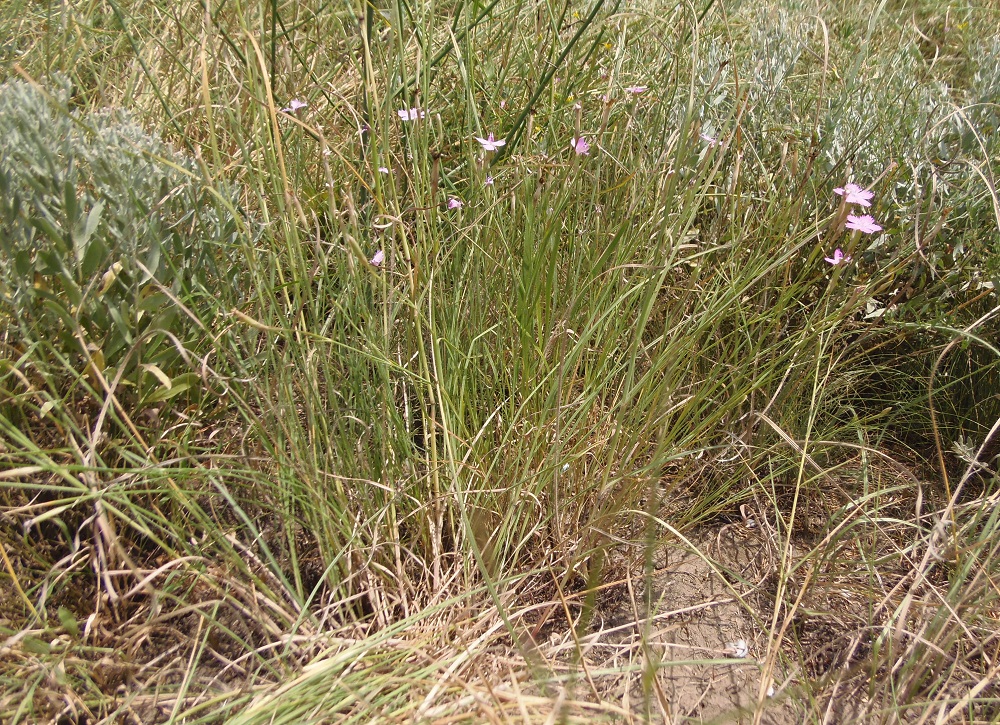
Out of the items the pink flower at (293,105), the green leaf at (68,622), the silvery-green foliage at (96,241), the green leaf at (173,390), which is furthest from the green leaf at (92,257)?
the green leaf at (68,622)

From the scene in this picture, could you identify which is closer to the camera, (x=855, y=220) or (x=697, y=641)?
(x=697, y=641)

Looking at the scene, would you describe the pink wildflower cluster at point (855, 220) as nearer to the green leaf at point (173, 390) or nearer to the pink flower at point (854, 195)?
the pink flower at point (854, 195)

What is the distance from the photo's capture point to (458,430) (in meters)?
1.35

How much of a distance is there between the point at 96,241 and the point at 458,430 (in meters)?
0.67

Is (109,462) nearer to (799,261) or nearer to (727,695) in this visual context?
(727,695)

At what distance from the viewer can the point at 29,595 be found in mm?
1301

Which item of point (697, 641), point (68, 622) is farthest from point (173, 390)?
point (697, 641)

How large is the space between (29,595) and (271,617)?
41cm

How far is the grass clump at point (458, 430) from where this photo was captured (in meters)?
1.16

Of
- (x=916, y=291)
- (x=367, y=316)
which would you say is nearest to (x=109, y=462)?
(x=367, y=316)

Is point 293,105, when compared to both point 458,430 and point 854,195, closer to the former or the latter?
point 458,430

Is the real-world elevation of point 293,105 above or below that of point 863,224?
above

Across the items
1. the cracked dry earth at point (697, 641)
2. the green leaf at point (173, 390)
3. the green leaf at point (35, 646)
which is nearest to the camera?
the green leaf at point (35, 646)

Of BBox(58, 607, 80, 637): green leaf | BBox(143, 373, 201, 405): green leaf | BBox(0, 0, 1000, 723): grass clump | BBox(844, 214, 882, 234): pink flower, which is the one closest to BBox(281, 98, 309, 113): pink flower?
BBox(0, 0, 1000, 723): grass clump
